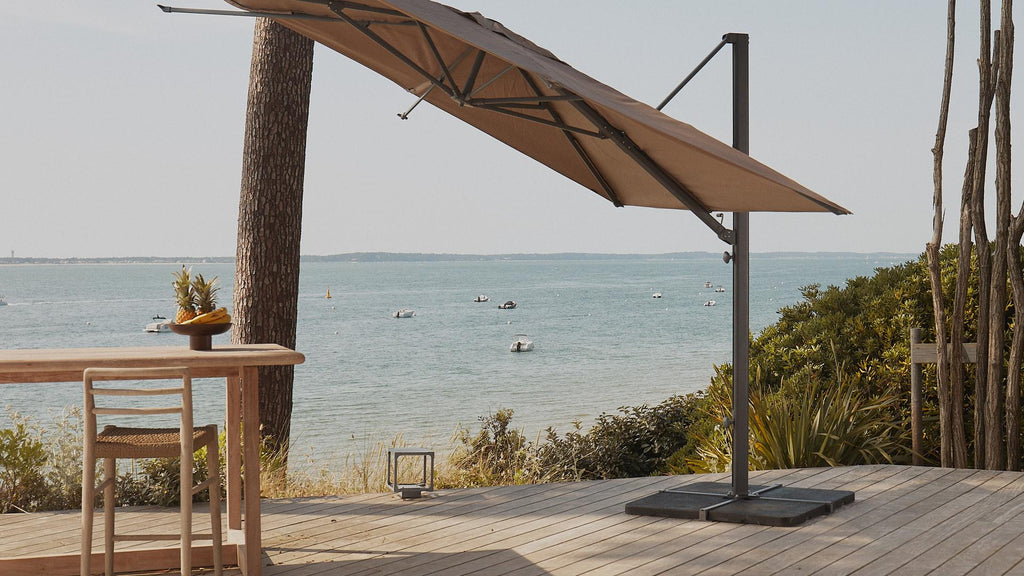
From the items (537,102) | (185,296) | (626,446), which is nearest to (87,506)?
(185,296)

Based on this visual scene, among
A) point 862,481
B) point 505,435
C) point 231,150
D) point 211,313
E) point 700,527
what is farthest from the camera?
point 231,150

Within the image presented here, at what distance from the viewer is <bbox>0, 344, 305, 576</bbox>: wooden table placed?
3262 mm

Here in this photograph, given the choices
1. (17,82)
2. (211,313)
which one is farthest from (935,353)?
(17,82)

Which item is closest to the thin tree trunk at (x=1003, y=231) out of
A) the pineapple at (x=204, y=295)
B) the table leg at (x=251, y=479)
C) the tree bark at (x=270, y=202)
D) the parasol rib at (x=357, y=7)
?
the parasol rib at (x=357, y=7)

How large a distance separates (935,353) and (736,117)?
7.98 ft

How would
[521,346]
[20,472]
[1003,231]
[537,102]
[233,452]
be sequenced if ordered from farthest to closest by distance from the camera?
[521,346] → [1003,231] → [20,472] → [537,102] → [233,452]

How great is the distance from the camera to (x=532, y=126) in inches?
183

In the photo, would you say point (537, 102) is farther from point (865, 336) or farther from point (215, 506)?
point (865, 336)

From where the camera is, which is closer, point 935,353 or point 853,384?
point 935,353

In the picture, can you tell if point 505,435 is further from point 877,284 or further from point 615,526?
point 615,526

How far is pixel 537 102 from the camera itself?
158 inches

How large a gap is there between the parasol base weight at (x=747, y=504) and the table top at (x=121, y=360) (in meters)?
1.98

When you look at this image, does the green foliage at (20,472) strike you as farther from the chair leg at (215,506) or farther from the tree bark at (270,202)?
the chair leg at (215,506)

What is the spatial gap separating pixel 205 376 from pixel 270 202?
10.7ft
